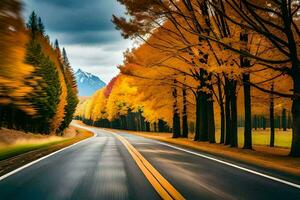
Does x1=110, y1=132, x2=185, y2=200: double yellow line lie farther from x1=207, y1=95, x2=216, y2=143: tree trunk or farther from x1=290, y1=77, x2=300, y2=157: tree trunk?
x1=207, y1=95, x2=216, y2=143: tree trunk

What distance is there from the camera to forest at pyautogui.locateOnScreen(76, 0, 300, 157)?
16.0 meters

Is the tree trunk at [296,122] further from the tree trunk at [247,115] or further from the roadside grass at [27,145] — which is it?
the roadside grass at [27,145]

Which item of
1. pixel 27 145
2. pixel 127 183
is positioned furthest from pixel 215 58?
pixel 127 183

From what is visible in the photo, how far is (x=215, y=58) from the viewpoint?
934 inches

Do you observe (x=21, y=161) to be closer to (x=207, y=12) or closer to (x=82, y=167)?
(x=82, y=167)

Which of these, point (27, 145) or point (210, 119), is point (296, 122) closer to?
point (210, 119)

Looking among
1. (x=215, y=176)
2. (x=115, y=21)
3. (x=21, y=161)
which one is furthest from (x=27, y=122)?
(x=215, y=176)

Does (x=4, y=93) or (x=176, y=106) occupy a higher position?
(x=176, y=106)

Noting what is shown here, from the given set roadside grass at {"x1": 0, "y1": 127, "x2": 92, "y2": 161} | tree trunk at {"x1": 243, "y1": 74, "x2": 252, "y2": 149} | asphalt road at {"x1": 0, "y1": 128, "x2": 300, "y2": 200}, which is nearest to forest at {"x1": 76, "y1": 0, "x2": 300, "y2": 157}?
tree trunk at {"x1": 243, "y1": 74, "x2": 252, "y2": 149}

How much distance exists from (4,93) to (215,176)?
516cm

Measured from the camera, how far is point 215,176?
32.0 feet

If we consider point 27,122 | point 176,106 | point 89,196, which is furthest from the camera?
point 27,122

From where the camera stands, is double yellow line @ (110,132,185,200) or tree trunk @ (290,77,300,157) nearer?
double yellow line @ (110,132,185,200)

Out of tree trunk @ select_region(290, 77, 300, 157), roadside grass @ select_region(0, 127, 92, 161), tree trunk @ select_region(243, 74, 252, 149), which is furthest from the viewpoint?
tree trunk @ select_region(243, 74, 252, 149)
